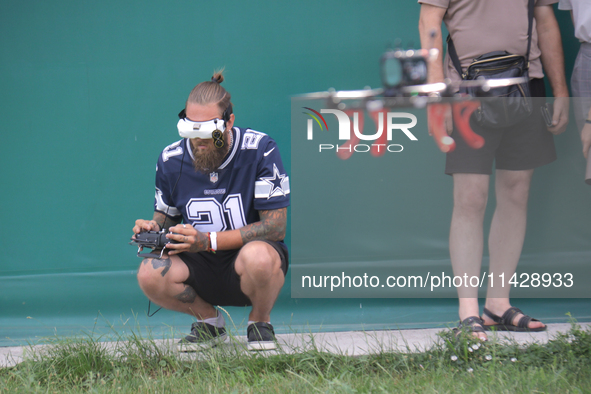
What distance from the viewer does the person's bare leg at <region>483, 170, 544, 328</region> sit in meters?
2.67

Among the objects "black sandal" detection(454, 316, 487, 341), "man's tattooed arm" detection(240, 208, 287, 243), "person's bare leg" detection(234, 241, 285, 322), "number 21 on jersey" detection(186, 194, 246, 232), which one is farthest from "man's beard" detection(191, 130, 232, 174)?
"black sandal" detection(454, 316, 487, 341)

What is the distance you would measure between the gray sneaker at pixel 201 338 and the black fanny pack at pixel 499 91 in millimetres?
1487

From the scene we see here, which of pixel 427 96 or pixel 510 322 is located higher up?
pixel 427 96

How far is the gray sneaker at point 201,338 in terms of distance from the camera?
7.69 ft

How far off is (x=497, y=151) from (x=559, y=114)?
0.33m

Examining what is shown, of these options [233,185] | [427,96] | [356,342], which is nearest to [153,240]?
[233,185]

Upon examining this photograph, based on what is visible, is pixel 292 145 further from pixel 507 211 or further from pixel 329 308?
pixel 507 211

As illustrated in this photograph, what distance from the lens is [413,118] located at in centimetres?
270

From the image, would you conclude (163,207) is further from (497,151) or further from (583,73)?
(583,73)

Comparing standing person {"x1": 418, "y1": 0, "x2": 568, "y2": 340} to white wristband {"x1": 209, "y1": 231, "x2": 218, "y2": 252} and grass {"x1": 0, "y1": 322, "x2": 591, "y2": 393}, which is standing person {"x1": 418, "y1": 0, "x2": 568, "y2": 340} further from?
white wristband {"x1": 209, "y1": 231, "x2": 218, "y2": 252}

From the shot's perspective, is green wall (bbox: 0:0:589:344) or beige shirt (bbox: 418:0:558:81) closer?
beige shirt (bbox: 418:0:558:81)

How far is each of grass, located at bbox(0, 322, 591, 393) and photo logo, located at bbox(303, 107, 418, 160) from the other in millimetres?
1021

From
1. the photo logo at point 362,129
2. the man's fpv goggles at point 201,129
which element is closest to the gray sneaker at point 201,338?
the man's fpv goggles at point 201,129

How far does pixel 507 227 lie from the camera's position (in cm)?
268
